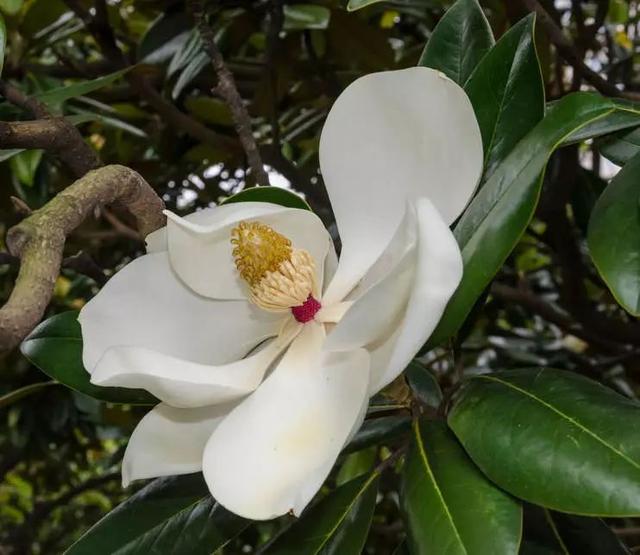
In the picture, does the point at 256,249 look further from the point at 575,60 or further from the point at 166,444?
the point at 575,60

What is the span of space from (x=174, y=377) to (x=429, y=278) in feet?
0.54

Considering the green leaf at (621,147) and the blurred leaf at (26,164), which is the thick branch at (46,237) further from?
the blurred leaf at (26,164)

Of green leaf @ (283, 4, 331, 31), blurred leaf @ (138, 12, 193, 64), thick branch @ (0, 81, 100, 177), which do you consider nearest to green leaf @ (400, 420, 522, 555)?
thick branch @ (0, 81, 100, 177)

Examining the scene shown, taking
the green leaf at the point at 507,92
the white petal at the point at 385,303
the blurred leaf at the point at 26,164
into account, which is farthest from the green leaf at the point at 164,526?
the blurred leaf at the point at 26,164

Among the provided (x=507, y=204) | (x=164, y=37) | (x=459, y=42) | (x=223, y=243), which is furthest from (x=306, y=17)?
(x=507, y=204)

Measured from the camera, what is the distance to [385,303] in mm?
491

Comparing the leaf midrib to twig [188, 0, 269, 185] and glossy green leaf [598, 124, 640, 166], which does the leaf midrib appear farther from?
twig [188, 0, 269, 185]

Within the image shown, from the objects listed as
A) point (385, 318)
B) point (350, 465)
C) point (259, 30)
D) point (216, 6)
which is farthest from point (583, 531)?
point (259, 30)

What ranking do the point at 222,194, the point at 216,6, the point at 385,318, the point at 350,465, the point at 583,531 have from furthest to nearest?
the point at 222,194 < the point at 216,6 < the point at 350,465 < the point at 583,531 < the point at 385,318

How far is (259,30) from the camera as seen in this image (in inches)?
56.4

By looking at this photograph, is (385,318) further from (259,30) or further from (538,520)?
(259,30)

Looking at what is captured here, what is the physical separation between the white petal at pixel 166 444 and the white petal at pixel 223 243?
0.31ft

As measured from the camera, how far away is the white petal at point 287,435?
19.6 inches

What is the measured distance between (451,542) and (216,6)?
94 cm
